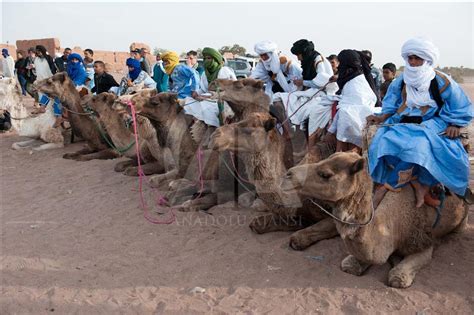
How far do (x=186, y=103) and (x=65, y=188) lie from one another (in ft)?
7.56

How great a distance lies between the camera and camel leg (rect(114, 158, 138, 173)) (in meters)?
8.20

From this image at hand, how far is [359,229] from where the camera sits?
3836mm

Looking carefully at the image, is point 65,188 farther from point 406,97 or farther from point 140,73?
point 406,97

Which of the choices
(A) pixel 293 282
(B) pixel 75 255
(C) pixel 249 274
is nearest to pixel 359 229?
(A) pixel 293 282

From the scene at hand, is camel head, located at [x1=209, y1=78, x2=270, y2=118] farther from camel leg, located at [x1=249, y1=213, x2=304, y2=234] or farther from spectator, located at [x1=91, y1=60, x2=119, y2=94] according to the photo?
spectator, located at [x1=91, y1=60, x2=119, y2=94]

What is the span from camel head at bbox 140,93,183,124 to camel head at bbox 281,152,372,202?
360cm

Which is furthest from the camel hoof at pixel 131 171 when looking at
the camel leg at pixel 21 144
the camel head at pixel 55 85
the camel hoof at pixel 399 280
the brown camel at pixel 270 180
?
the camel hoof at pixel 399 280

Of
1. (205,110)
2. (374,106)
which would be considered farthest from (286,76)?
(374,106)

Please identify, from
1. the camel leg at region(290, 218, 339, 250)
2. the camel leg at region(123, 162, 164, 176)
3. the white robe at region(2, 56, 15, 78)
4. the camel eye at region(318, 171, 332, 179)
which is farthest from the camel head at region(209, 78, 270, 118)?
the white robe at region(2, 56, 15, 78)

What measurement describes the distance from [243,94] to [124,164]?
115 inches

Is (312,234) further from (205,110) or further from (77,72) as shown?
(77,72)

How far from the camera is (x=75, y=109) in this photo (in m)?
9.80

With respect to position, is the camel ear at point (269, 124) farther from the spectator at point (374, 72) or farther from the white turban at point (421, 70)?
the spectator at point (374, 72)

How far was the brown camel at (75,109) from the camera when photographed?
31.7 ft
